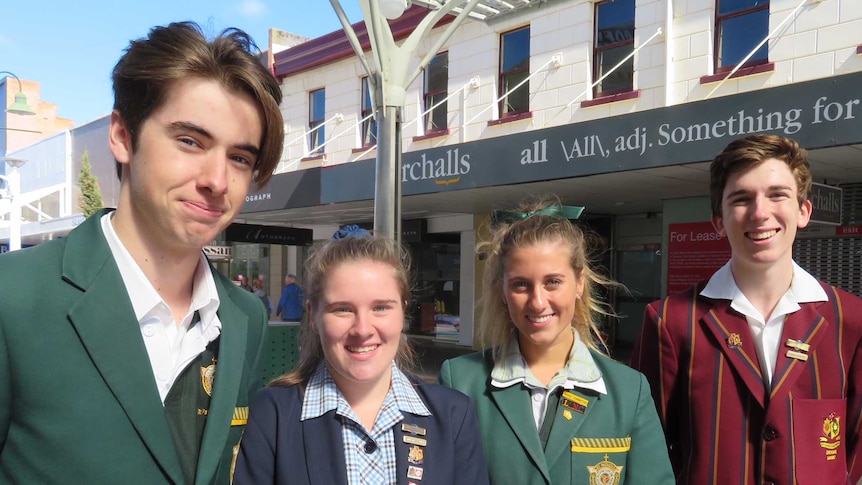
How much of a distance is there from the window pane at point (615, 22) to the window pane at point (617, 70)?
150mm

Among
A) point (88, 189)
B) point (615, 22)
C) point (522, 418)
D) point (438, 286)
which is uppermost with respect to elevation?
point (615, 22)

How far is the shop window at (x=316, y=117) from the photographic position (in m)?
15.1

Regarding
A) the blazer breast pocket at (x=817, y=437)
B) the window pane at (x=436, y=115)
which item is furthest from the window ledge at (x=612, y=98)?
the blazer breast pocket at (x=817, y=437)

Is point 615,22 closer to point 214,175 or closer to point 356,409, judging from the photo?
point 356,409

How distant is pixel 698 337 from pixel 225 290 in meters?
1.57

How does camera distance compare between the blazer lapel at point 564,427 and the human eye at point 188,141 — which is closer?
the human eye at point 188,141

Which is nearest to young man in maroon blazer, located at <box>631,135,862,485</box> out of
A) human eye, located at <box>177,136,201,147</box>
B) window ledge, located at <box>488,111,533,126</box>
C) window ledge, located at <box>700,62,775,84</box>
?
human eye, located at <box>177,136,201,147</box>

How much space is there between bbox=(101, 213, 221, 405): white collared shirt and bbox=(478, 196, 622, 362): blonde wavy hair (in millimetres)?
1030

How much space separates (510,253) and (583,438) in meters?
0.64

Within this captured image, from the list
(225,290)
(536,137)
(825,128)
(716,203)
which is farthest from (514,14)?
(225,290)

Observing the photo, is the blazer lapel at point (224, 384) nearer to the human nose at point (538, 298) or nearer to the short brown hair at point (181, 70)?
the short brown hair at point (181, 70)

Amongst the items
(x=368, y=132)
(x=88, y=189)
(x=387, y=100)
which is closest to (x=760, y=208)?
(x=387, y=100)

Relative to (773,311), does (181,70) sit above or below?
above

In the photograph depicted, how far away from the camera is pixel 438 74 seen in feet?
41.8
